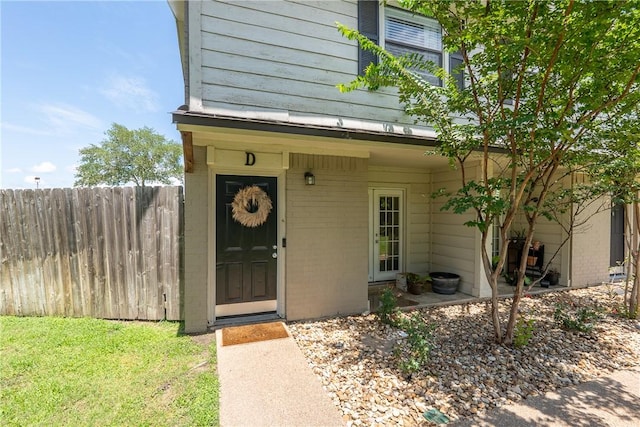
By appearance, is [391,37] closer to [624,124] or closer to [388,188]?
[388,188]

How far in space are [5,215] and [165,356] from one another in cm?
365

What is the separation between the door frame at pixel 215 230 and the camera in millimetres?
4129

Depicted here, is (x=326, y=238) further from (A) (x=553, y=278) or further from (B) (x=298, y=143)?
(A) (x=553, y=278)

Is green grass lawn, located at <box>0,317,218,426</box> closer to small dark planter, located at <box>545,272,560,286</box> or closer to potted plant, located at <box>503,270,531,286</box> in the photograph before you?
potted plant, located at <box>503,270,531,286</box>

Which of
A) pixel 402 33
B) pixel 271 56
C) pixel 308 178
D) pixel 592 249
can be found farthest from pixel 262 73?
pixel 592 249

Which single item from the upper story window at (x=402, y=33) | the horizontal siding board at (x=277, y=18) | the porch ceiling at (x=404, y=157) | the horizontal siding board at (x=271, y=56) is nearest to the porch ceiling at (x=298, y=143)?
the porch ceiling at (x=404, y=157)

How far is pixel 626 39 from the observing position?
8.93 ft

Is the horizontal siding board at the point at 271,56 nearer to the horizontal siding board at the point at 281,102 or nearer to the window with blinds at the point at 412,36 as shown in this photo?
the horizontal siding board at the point at 281,102

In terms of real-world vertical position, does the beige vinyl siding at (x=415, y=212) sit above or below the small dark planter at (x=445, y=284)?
above

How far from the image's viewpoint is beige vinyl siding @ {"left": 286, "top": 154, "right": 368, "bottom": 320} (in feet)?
14.6

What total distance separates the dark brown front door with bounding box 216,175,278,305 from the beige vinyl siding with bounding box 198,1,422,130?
3.45ft

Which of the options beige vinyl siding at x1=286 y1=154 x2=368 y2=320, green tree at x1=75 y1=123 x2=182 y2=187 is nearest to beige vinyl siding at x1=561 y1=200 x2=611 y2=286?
beige vinyl siding at x1=286 y1=154 x2=368 y2=320

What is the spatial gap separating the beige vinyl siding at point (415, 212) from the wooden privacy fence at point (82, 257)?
16.3 ft

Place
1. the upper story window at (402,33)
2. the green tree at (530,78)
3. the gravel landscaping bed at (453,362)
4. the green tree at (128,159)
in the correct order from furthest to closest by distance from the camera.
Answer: the green tree at (128,159)
the upper story window at (402,33)
the green tree at (530,78)
the gravel landscaping bed at (453,362)
